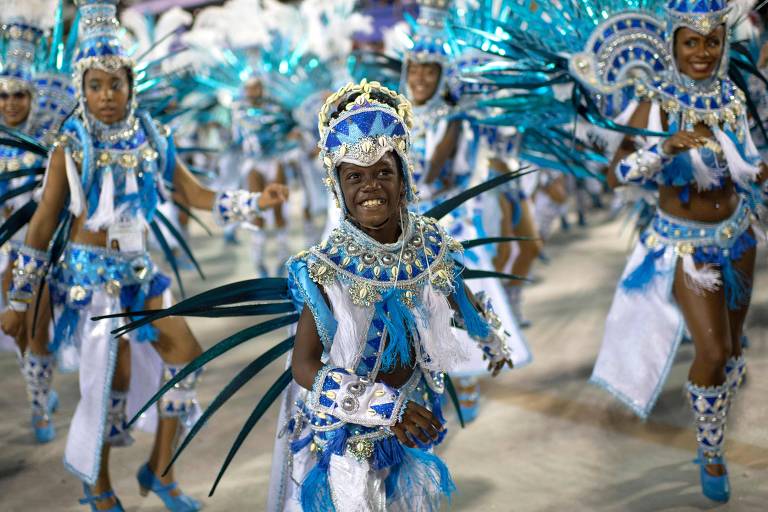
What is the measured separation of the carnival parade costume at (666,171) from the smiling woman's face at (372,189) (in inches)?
58.3

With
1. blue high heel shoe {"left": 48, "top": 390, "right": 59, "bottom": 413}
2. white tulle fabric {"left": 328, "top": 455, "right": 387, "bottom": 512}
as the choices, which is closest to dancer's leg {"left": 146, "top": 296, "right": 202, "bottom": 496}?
white tulle fabric {"left": 328, "top": 455, "right": 387, "bottom": 512}

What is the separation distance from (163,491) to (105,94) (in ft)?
5.65

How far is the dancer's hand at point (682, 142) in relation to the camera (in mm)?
3371

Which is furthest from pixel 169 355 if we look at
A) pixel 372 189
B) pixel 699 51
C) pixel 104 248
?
pixel 699 51

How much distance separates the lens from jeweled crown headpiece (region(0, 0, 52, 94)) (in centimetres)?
509

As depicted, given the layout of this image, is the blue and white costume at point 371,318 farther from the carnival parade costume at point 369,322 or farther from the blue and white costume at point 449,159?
the blue and white costume at point 449,159

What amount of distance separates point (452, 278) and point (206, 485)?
222cm

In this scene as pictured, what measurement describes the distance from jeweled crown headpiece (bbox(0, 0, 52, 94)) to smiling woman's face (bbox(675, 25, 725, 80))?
3.63 m

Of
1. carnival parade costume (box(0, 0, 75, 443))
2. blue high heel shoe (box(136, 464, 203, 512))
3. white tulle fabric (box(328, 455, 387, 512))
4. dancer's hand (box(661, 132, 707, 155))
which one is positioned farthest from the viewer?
carnival parade costume (box(0, 0, 75, 443))

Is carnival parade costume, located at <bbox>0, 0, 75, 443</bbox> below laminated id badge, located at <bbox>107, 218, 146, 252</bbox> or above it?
above

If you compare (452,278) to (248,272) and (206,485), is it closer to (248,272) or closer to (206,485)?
(206,485)

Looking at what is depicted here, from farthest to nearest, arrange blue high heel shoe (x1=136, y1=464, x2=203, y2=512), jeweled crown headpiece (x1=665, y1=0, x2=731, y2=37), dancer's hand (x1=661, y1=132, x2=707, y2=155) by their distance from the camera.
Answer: blue high heel shoe (x1=136, y1=464, x2=203, y2=512)
jeweled crown headpiece (x1=665, y1=0, x2=731, y2=37)
dancer's hand (x1=661, y1=132, x2=707, y2=155)

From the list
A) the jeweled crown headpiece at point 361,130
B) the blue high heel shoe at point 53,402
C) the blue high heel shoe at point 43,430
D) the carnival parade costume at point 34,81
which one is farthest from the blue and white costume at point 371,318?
the blue high heel shoe at point 53,402

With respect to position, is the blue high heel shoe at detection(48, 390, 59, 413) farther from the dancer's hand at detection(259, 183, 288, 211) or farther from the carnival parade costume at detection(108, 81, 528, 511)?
the carnival parade costume at detection(108, 81, 528, 511)
